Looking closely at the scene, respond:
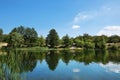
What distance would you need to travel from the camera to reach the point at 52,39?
83188 mm

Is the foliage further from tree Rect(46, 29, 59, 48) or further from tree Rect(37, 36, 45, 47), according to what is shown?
tree Rect(37, 36, 45, 47)

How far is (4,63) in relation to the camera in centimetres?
709

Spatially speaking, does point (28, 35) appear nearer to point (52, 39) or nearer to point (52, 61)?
point (52, 39)

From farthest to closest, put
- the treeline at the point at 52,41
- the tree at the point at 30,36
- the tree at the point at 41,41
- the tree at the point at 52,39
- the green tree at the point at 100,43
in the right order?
the tree at the point at 30,36, the green tree at the point at 100,43, the tree at the point at 41,41, the treeline at the point at 52,41, the tree at the point at 52,39

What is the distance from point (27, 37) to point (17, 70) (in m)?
86.7

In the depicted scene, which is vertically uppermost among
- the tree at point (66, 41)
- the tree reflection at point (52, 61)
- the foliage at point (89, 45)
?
the tree at point (66, 41)

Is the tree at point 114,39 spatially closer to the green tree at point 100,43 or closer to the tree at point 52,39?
the green tree at point 100,43

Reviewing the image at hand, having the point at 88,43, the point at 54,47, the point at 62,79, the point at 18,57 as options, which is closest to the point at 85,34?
the point at 88,43

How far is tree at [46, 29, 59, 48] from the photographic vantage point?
82875 mm

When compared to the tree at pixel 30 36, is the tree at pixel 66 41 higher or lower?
lower

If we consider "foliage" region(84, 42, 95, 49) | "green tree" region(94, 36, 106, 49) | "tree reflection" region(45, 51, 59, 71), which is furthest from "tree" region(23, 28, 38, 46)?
"tree reflection" region(45, 51, 59, 71)

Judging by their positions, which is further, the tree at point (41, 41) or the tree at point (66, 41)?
the tree at point (66, 41)

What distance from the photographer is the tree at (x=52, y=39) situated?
272 ft

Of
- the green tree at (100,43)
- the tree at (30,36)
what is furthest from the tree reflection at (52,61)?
the tree at (30,36)
